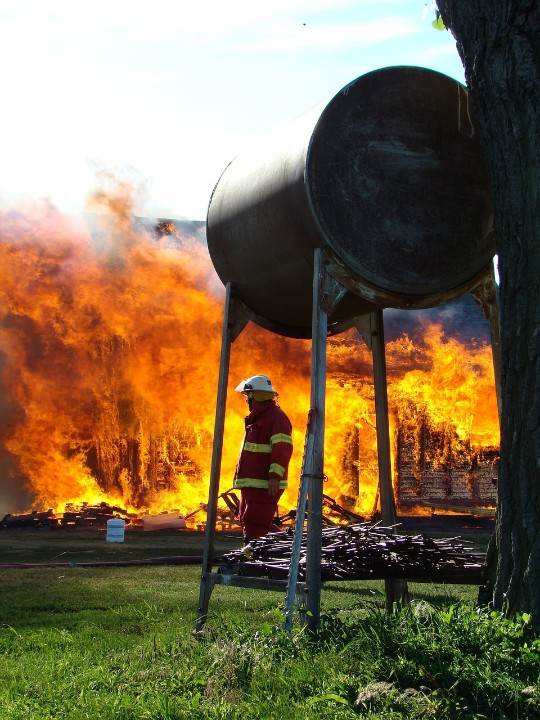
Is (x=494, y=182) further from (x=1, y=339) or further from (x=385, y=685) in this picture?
(x=1, y=339)

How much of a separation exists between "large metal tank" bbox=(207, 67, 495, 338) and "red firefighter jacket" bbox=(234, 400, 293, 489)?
2574 millimetres

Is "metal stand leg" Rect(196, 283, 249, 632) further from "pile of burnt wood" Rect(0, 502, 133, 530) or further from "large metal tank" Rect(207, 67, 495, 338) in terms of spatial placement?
"pile of burnt wood" Rect(0, 502, 133, 530)

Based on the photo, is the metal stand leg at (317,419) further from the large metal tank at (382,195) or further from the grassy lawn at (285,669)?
the grassy lawn at (285,669)

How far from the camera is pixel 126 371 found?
21641 millimetres

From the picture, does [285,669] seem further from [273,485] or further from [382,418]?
[273,485]

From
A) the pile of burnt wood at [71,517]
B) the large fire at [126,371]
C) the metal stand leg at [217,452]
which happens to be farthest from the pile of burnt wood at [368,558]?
the large fire at [126,371]

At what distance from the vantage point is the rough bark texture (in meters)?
4.62

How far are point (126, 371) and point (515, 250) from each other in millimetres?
17461

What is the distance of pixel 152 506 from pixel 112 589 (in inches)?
517

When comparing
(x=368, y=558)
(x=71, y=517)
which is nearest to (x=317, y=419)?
(x=368, y=558)

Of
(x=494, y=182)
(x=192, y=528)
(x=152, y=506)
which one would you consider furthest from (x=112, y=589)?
(x=152, y=506)

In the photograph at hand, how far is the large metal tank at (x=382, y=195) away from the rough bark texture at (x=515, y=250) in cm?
90

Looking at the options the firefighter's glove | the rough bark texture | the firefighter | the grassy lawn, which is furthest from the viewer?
the firefighter

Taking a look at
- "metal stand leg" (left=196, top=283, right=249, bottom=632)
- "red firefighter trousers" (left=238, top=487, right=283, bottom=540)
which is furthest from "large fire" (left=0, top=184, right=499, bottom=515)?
"metal stand leg" (left=196, top=283, right=249, bottom=632)
